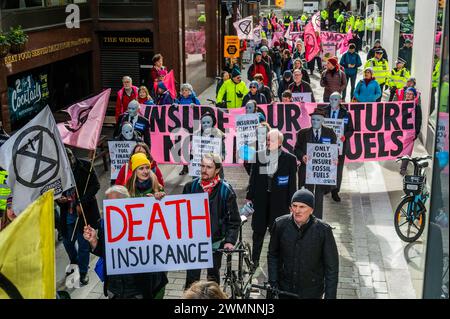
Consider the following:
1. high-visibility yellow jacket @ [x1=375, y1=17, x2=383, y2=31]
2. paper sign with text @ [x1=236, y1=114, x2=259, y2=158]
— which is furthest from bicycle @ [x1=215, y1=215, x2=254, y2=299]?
high-visibility yellow jacket @ [x1=375, y1=17, x2=383, y2=31]

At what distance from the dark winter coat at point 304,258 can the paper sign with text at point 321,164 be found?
3816 mm

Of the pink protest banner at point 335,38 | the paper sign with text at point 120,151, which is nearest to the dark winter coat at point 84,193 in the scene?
the paper sign with text at point 120,151

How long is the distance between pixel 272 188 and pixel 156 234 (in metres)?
2.57

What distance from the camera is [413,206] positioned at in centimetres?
930

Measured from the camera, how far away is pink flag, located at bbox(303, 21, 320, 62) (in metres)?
23.1

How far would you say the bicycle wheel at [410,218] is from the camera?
9.23 meters

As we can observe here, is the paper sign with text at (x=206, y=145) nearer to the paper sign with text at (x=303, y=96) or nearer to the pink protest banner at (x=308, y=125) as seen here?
the pink protest banner at (x=308, y=125)

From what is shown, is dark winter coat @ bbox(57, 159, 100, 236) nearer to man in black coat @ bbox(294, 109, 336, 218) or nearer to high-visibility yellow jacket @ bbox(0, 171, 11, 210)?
high-visibility yellow jacket @ bbox(0, 171, 11, 210)

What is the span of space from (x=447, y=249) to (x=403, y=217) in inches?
256

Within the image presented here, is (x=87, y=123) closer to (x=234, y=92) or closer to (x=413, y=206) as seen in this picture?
(x=413, y=206)

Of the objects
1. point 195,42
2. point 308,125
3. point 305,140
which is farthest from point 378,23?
point 305,140

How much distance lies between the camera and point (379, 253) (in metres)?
8.99
